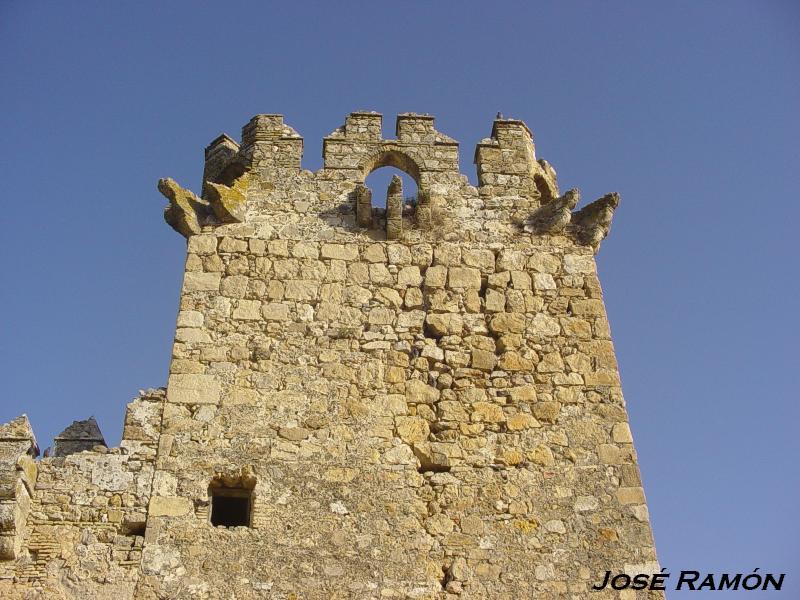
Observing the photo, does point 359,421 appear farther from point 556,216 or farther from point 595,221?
point 595,221

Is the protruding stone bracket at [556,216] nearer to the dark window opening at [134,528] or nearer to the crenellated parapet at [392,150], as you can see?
the crenellated parapet at [392,150]

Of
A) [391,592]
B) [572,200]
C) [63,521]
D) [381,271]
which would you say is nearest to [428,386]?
[381,271]

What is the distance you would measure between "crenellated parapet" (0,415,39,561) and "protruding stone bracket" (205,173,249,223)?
2549mm

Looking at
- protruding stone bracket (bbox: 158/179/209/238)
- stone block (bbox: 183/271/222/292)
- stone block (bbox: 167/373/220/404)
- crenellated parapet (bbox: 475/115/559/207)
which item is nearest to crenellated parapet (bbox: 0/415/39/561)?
stone block (bbox: 167/373/220/404)

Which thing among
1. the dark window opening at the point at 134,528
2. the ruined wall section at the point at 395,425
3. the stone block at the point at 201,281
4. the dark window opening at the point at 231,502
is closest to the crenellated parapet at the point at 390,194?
the ruined wall section at the point at 395,425

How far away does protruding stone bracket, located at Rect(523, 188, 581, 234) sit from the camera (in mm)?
8648

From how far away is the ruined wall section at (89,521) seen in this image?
6.32 metres

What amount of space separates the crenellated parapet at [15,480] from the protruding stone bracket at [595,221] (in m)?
5.26

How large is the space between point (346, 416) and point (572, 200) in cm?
316

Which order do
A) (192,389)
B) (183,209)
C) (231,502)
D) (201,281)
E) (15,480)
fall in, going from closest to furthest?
(15,480) → (231,502) → (192,389) → (201,281) → (183,209)

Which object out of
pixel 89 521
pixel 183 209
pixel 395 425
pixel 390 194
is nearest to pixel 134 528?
pixel 89 521

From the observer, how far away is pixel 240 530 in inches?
263

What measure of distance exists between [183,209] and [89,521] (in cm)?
299

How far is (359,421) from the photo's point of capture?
24.0 feet
